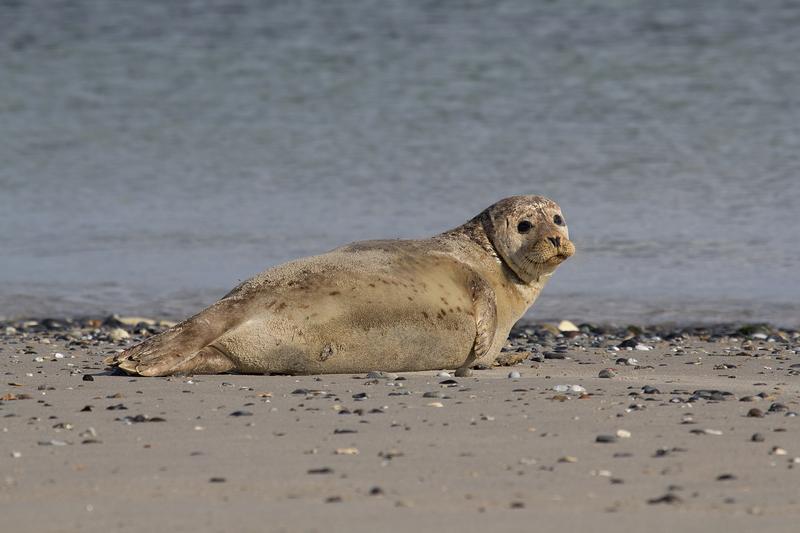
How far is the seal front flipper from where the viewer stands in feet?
23.5

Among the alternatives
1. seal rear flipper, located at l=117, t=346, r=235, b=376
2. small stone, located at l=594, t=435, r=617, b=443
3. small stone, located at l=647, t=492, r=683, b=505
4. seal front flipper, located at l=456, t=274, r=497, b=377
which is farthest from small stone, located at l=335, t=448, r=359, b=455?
seal front flipper, located at l=456, t=274, r=497, b=377

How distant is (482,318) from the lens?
284 inches

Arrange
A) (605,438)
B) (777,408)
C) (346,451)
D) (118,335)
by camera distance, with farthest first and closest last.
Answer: (118,335) < (777,408) < (605,438) < (346,451)

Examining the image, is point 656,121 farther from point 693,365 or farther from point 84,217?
point 693,365

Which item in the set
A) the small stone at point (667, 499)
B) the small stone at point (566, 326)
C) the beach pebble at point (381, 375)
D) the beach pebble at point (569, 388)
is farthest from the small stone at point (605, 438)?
the small stone at point (566, 326)

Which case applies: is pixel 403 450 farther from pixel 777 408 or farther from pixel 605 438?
pixel 777 408

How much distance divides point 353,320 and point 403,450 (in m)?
2.05

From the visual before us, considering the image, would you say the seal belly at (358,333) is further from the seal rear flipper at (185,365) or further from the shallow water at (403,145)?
the shallow water at (403,145)

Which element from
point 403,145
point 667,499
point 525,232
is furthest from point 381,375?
point 403,145

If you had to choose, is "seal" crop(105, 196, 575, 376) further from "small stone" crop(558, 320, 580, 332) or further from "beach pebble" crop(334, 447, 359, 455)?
"beach pebble" crop(334, 447, 359, 455)

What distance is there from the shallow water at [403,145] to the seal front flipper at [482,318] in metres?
2.64

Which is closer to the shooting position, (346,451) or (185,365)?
(346,451)

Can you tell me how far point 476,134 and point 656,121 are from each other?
2.29m

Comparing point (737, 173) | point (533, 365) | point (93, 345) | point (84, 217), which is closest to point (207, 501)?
point (533, 365)
